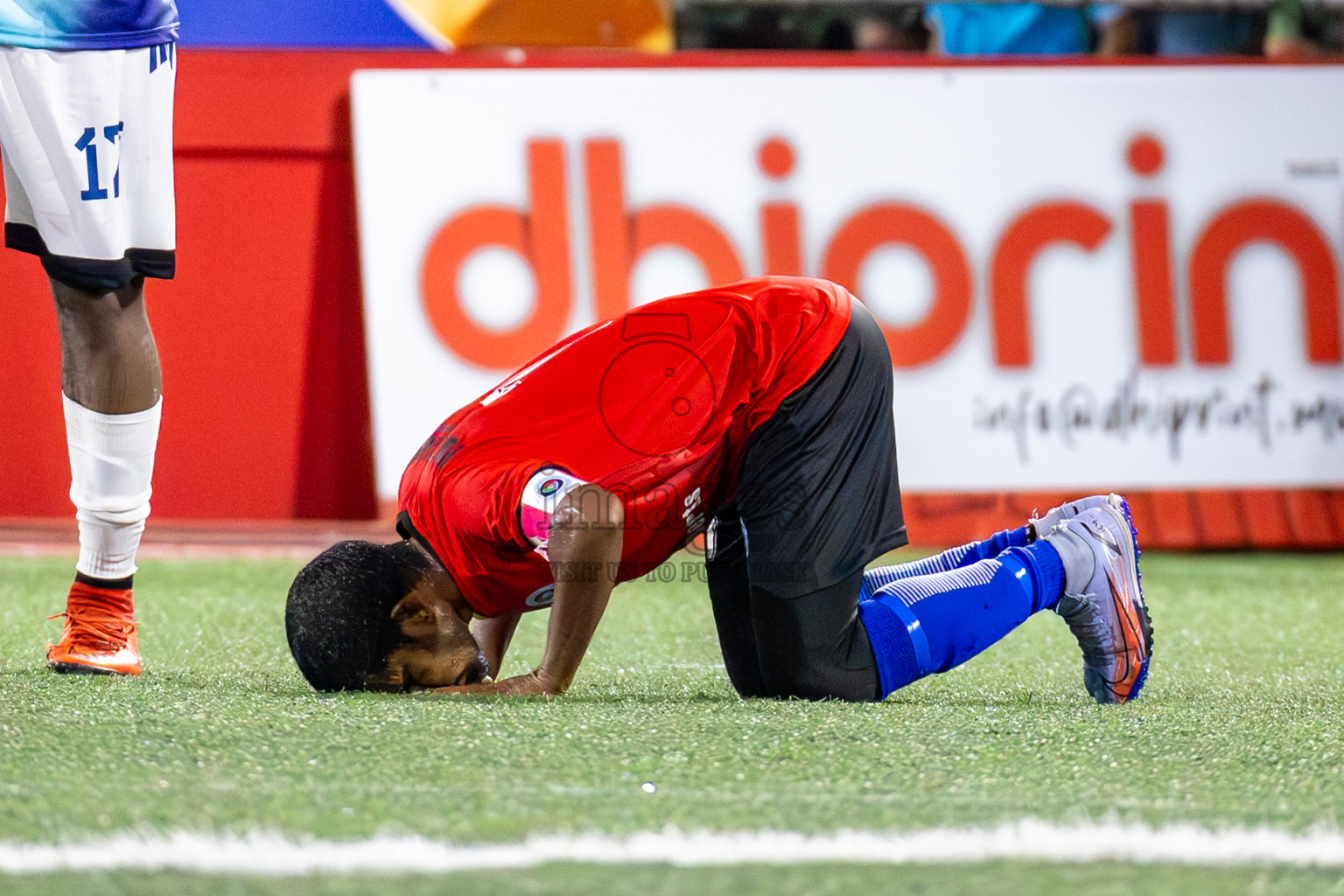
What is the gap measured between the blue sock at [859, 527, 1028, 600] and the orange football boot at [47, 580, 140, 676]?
3.95 ft

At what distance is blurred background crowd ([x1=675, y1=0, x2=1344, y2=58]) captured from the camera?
545 centimetres

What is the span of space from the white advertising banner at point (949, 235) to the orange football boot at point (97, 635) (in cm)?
232

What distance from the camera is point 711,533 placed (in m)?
2.44

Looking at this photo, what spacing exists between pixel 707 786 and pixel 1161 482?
143 inches

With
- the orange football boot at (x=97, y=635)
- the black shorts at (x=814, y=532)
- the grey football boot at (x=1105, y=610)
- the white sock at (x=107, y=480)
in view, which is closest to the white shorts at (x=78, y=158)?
the white sock at (x=107, y=480)

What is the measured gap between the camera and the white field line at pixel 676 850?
4.26 ft

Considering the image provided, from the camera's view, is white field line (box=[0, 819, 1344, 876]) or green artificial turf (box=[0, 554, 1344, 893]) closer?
white field line (box=[0, 819, 1344, 876])

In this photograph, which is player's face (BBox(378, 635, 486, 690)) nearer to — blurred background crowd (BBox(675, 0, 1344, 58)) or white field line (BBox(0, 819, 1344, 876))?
white field line (BBox(0, 819, 1344, 876))

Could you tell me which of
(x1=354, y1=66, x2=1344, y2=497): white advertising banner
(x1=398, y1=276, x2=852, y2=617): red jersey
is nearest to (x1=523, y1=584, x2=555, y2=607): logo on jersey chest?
(x1=398, y1=276, x2=852, y2=617): red jersey

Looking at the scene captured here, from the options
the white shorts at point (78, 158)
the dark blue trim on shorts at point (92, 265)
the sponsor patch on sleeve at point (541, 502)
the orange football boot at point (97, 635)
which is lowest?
the orange football boot at point (97, 635)

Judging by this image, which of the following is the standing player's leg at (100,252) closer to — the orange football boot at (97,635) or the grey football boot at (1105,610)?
the orange football boot at (97,635)

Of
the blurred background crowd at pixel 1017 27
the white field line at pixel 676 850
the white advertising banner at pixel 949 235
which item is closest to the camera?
the white field line at pixel 676 850

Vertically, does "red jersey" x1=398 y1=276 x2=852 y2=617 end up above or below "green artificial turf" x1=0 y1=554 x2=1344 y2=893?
above

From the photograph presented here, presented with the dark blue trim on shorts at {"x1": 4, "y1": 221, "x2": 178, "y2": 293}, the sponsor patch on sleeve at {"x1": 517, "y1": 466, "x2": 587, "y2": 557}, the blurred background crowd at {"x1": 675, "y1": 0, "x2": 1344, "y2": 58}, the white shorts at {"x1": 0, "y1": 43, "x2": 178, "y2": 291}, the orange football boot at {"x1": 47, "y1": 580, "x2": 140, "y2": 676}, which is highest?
the blurred background crowd at {"x1": 675, "y1": 0, "x2": 1344, "y2": 58}
